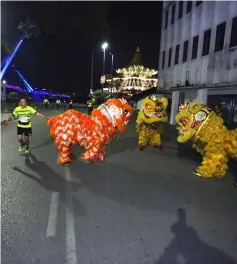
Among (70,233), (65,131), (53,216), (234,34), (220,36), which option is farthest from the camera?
(220,36)

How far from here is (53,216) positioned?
425 cm

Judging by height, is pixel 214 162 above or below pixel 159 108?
below

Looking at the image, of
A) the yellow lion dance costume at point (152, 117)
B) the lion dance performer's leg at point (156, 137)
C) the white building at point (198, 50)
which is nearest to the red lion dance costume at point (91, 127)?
the yellow lion dance costume at point (152, 117)

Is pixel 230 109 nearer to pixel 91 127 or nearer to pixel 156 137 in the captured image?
pixel 156 137

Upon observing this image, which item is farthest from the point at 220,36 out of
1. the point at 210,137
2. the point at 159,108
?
the point at 210,137

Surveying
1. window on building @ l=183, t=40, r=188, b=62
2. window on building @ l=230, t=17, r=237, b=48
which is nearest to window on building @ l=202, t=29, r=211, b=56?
window on building @ l=230, t=17, r=237, b=48

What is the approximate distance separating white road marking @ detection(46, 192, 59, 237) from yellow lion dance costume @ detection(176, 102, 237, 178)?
11.2ft

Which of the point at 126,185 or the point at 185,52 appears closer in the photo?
the point at 126,185

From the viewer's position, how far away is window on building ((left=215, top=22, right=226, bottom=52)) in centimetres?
1254

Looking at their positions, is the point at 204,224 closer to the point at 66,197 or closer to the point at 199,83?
the point at 66,197

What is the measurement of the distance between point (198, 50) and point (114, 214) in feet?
42.6

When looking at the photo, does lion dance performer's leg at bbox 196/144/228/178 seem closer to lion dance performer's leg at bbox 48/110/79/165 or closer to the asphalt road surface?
the asphalt road surface

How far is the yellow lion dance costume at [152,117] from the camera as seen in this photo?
8.68m

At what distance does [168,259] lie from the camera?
3.29 metres
